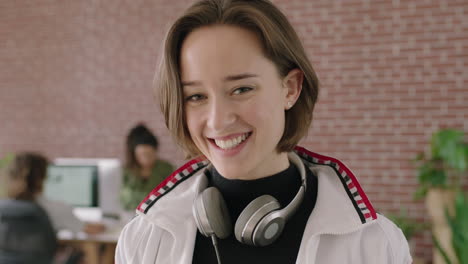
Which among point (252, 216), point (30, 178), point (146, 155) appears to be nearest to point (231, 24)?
point (252, 216)

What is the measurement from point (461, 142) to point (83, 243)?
10.1 feet

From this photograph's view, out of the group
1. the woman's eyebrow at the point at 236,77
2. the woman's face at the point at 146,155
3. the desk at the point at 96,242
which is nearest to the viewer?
the woman's eyebrow at the point at 236,77

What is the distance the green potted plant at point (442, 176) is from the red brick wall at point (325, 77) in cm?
20

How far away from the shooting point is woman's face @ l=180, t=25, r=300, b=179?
0.91 metres

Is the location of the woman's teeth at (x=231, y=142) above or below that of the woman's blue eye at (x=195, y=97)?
below

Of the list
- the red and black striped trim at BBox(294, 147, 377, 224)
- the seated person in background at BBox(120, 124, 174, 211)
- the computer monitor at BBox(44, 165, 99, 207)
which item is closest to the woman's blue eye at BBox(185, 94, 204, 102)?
the red and black striped trim at BBox(294, 147, 377, 224)

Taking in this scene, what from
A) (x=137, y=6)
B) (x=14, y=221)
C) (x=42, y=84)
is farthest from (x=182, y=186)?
(x=42, y=84)

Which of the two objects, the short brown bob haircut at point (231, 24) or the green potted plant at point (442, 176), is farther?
the green potted plant at point (442, 176)

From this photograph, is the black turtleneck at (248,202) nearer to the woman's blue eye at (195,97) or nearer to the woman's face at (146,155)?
the woman's blue eye at (195,97)

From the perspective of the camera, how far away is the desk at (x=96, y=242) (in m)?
4.07

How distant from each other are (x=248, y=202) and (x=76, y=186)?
342 centimetres

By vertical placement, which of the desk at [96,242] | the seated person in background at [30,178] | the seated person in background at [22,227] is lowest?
the desk at [96,242]

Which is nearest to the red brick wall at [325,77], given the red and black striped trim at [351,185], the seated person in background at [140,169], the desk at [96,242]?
the seated person in background at [140,169]

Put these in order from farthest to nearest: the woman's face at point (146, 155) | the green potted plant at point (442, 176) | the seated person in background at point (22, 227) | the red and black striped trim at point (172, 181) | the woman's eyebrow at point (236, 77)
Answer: the woman's face at point (146, 155)
the green potted plant at point (442, 176)
the seated person in background at point (22, 227)
the red and black striped trim at point (172, 181)
the woman's eyebrow at point (236, 77)
